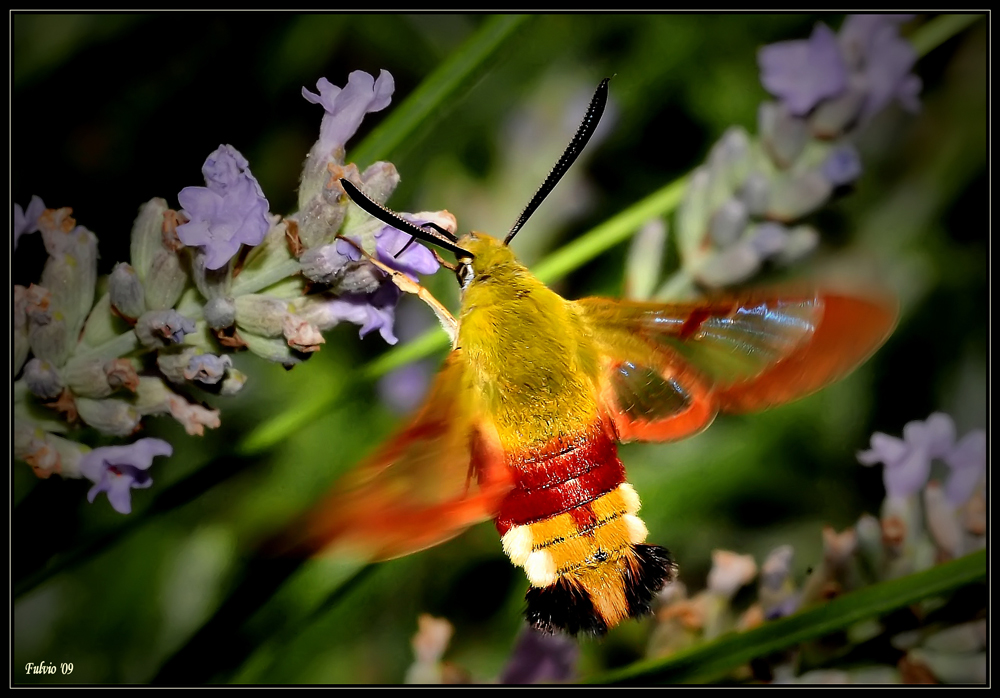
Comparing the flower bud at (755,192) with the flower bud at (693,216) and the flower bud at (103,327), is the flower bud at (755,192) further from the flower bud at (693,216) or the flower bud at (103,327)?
the flower bud at (103,327)

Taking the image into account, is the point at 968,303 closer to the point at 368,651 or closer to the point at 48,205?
the point at 368,651

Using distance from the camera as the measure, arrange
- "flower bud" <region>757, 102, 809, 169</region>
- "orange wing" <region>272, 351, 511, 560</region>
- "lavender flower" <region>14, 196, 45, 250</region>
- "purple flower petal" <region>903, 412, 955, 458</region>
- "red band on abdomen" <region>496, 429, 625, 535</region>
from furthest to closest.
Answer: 1. "purple flower petal" <region>903, 412, 955, 458</region>
2. "flower bud" <region>757, 102, 809, 169</region>
3. "lavender flower" <region>14, 196, 45, 250</region>
4. "red band on abdomen" <region>496, 429, 625, 535</region>
5. "orange wing" <region>272, 351, 511, 560</region>

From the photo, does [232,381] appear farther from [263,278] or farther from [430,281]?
[430,281]

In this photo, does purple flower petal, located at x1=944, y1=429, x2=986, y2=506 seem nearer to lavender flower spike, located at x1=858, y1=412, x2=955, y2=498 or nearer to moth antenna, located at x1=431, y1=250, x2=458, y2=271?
lavender flower spike, located at x1=858, y1=412, x2=955, y2=498

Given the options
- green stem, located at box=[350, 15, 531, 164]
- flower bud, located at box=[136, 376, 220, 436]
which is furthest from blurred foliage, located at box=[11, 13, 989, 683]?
flower bud, located at box=[136, 376, 220, 436]

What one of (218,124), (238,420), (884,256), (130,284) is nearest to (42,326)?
(130,284)

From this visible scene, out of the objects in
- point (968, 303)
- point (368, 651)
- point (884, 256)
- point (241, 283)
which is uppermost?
point (241, 283)
